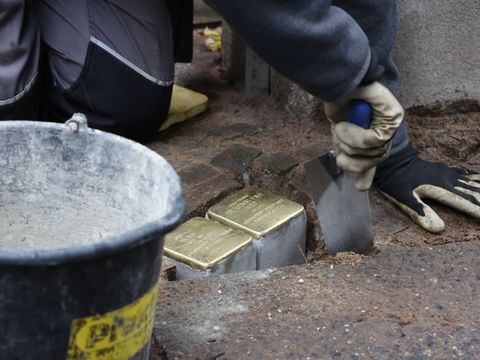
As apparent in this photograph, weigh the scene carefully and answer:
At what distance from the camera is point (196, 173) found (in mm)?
2496

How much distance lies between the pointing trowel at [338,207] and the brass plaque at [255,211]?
17 cm

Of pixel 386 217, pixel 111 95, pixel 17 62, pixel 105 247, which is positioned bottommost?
pixel 386 217

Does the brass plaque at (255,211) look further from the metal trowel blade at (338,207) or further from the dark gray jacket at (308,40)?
the dark gray jacket at (308,40)

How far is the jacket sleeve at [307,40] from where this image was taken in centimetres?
173

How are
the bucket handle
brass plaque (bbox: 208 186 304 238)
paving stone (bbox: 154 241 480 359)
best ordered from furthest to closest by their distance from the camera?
brass plaque (bbox: 208 186 304 238) < paving stone (bbox: 154 241 480 359) < the bucket handle

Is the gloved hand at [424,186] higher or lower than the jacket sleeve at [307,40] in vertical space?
lower

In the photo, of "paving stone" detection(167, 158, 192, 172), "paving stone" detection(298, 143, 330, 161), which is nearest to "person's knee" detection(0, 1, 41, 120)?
"paving stone" detection(167, 158, 192, 172)

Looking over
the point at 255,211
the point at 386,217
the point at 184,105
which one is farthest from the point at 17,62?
the point at 386,217

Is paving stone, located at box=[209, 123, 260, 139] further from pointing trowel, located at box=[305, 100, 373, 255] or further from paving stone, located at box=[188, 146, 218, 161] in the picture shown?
pointing trowel, located at box=[305, 100, 373, 255]

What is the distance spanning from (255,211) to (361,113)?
1.60 ft

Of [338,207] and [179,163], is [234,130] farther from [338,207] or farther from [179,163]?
[338,207]

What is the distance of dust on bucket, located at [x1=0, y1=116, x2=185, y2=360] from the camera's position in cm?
117

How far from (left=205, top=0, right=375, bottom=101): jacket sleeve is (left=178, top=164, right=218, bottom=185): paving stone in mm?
687

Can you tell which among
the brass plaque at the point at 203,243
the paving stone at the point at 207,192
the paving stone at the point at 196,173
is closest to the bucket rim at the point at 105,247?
the brass plaque at the point at 203,243
